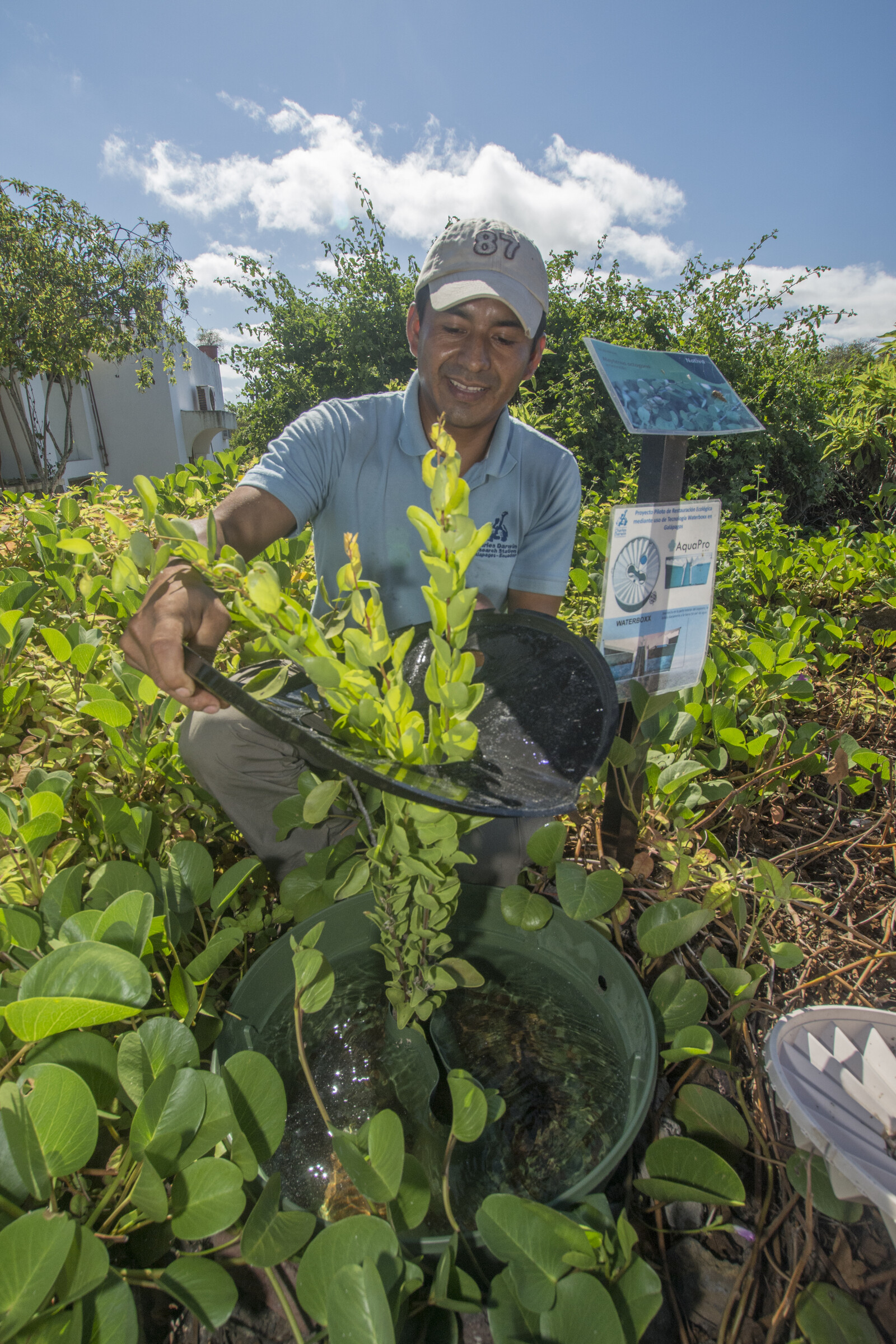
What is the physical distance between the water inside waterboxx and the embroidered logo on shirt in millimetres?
982

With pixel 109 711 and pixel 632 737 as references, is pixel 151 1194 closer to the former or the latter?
pixel 109 711

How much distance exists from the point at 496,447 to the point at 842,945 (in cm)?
132

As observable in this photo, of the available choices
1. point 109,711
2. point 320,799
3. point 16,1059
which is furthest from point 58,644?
point 320,799

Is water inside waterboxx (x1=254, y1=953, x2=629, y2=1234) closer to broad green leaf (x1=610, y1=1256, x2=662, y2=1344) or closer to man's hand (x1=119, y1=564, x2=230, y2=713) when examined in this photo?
broad green leaf (x1=610, y1=1256, x2=662, y2=1344)

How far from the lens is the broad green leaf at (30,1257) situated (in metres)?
0.53

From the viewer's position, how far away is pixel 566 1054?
3.10ft

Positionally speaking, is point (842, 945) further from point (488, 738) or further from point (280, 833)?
point (280, 833)

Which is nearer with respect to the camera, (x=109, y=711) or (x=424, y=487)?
(x=109, y=711)

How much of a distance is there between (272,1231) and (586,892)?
0.52 metres

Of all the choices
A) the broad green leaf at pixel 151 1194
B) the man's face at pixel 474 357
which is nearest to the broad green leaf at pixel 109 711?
the broad green leaf at pixel 151 1194

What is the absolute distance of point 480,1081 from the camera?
91 centimetres

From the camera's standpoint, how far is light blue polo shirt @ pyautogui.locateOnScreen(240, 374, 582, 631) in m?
1.61

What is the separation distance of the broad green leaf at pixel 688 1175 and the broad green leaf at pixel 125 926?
63 cm

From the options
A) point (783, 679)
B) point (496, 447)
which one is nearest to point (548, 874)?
point (783, 679)
